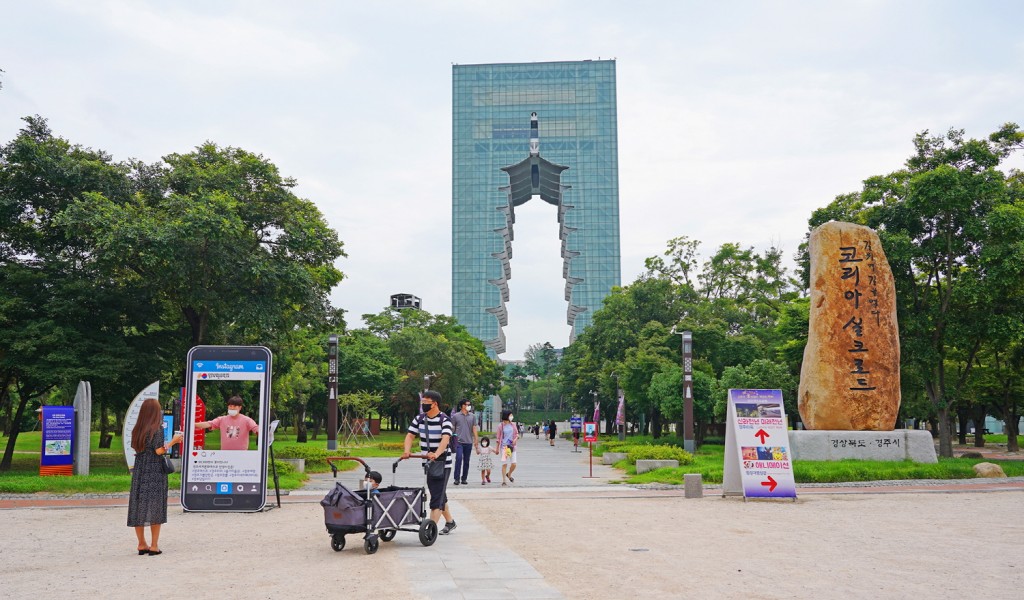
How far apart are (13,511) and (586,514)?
9.15 m

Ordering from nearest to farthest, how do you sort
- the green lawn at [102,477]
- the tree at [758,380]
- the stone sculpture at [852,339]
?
the green lawn at [102,477] → the stone sculpture at [852,339] → the tree at [758,380]

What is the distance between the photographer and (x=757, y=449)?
Result: 1398 centimetres

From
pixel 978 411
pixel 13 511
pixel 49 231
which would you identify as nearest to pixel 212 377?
pixel 13 511

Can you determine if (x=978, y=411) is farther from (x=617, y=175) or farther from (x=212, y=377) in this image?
(x=617, y=175)

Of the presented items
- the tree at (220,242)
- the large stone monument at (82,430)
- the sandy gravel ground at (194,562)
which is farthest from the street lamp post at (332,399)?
the sandy gravel ground at (194,562)

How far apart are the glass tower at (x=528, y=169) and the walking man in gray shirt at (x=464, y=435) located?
104051 mm

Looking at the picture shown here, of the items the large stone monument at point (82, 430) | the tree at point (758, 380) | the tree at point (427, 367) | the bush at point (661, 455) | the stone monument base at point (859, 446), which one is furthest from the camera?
the tree at point (427, 367)

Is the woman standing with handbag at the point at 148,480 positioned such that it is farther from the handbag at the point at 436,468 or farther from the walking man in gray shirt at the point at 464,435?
the walking man in gray shirt at the point at 464,435

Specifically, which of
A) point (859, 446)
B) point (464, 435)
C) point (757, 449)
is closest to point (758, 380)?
point (859, 446)

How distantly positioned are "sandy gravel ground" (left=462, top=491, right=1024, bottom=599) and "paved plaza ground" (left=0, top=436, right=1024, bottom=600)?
0.02 meters

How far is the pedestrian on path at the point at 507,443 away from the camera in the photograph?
696 inches

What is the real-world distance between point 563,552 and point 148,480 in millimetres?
4387

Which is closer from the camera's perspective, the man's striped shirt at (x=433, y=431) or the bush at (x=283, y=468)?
the man's striped shirt at (x=433, y=431)

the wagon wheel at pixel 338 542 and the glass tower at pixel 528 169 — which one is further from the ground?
the glass tower at pixel 528 169
